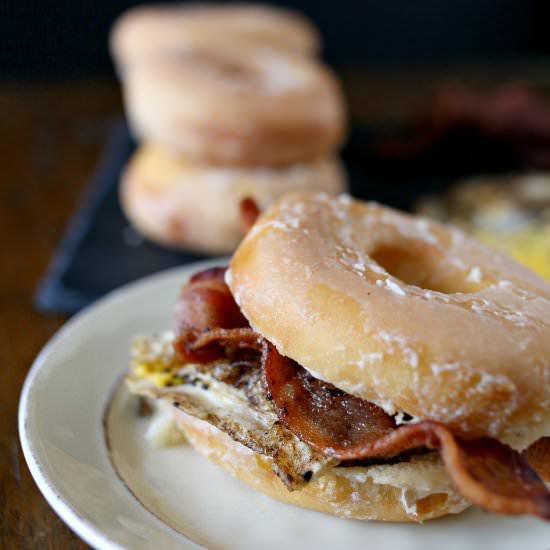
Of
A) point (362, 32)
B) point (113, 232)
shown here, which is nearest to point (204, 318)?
point (113, 232)

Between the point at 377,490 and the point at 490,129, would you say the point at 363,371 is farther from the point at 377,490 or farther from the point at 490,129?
the point at 490,129

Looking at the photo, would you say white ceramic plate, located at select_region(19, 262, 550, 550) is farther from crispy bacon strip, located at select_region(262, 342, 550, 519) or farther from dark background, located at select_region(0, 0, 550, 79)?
dark background, located at select_region(0, 0, 550, 79)

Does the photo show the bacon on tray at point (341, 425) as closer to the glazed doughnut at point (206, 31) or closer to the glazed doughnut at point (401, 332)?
the glazed doughnut at point (401, 332)

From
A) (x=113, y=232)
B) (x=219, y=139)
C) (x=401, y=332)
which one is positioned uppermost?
(x=401, y=332)

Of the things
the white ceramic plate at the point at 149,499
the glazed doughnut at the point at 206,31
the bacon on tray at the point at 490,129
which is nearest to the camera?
the white ceramic plate at the point at 149,499

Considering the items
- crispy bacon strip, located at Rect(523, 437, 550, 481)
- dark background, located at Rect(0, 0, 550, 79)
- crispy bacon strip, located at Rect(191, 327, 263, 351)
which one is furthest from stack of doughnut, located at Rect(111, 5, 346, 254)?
dark background, located at Rect(0, 0, 550, 79)

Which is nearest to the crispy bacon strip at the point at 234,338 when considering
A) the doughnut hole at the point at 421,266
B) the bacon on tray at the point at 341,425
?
the bacon on tray at the point at 341,425
